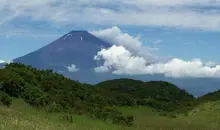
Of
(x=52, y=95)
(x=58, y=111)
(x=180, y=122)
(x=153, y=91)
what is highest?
(x=153, y=91)

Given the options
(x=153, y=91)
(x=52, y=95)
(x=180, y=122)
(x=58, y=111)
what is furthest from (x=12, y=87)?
(x=153, y=91)

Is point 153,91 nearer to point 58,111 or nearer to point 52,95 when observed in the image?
point 52,95

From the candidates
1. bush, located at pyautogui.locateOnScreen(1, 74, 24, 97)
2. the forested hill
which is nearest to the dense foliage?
the forested hill

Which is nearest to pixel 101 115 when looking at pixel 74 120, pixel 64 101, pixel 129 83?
pixel 64 101

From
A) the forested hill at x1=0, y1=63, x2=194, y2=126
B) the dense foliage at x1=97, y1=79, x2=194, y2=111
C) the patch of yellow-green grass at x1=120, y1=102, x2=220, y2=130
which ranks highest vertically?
the dense foliage at x1=97, y1=79, x2=194, y2=111

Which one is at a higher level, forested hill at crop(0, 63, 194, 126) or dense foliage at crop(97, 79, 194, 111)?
dense foliage at crop(97, 79, 194, 111)

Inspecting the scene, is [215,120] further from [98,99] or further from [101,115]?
[98,99]

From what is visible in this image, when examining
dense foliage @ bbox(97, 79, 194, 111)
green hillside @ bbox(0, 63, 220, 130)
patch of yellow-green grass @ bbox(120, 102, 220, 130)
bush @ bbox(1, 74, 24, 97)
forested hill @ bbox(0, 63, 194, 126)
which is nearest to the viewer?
green hillside @ bbox(0, 63, 220, 130)

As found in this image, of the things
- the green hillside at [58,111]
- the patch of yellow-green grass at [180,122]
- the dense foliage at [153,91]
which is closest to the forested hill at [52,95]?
the green hillside at [58,111]

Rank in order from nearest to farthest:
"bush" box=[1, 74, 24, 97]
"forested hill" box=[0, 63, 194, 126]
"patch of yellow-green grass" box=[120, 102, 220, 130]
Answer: "patch of yellow-green grass" box=[120, 102, 220, 130]
"bush" box=[1, 74, 24, 97]
"forested hill" box=[0, 63, 194, 126]

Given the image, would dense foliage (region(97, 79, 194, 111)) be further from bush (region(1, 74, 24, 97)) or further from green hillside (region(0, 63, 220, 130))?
bush (region(1, 74, 24, 97))

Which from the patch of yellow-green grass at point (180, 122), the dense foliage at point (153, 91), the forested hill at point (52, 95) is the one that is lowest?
the patch of yellow-green grass at point (180, 122)

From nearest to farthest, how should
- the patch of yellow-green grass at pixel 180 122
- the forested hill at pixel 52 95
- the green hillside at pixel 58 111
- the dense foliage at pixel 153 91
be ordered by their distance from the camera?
1. the green hillside at pixel 58 111
2. the patch of yellow-green grass at pixel 180 122
3. the forested hill at pixel 52 95
4. the dense foliage at pixel 153 91

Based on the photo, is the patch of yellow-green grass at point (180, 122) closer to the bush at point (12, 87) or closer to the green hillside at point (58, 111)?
the green hillside at point (58, 111)
